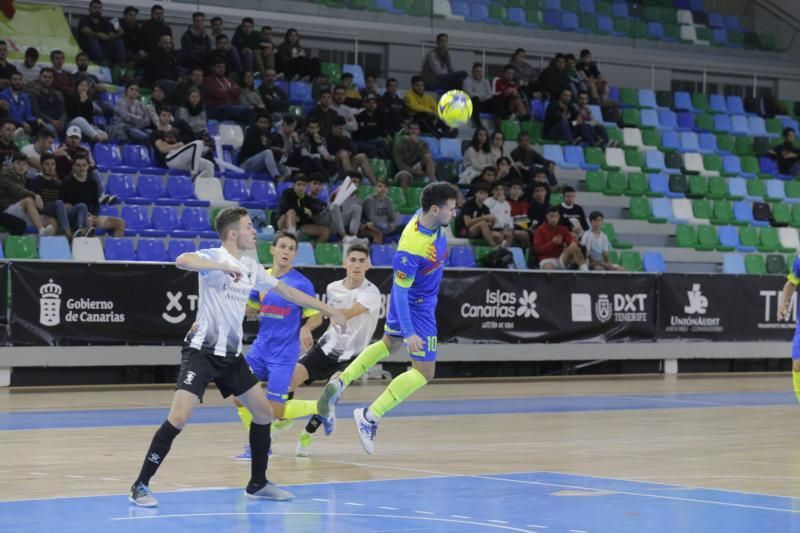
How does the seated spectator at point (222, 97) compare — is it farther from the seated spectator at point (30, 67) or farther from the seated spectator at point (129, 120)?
the seated spectator at point (30, 67)

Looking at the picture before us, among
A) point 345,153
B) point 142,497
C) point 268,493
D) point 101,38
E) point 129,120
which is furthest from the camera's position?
point 101,38

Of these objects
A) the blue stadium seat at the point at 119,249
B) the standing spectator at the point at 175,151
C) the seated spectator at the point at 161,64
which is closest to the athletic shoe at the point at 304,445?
the blue stadium seat at the point at 119,249

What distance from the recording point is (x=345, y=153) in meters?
24.1

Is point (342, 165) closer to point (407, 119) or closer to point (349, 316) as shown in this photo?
point (407, 119)

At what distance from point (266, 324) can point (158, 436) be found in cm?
283

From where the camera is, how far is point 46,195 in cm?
2006

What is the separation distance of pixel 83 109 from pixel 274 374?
12.6m

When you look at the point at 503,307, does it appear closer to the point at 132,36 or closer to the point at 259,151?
the point at 259,151

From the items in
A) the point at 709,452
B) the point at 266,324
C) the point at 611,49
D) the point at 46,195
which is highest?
the point at 611,49

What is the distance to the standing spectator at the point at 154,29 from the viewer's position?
24.5 metres

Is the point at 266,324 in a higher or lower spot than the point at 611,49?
lower

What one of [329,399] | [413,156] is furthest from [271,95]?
[329,399]

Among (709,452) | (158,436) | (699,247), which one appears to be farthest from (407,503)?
(699,247)

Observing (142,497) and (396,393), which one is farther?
(396,393)
